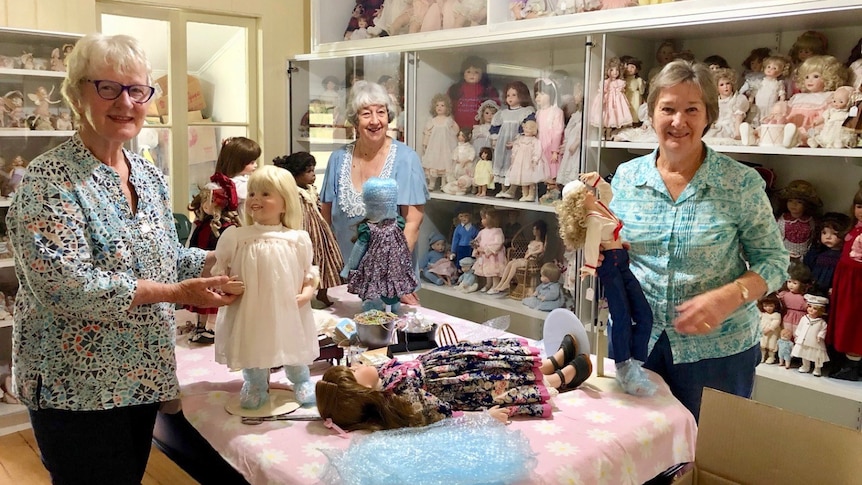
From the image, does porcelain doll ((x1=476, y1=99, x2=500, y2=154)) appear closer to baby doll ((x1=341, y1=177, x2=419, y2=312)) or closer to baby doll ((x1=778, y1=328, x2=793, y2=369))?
baby doll ((x1=341, y1=177, x2=419, y2=312))

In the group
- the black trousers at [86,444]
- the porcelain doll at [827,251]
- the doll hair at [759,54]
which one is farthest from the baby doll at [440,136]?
the black trousers at [86,444]

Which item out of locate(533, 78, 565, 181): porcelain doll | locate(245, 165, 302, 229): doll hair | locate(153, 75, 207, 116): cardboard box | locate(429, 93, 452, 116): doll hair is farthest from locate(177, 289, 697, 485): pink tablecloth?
locate(153, 75, 207, 116): cardboard box

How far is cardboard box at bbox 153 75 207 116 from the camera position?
3883 millimetres

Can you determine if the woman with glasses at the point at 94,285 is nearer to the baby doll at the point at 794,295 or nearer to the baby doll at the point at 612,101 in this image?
the baby doll at the point at 612,101

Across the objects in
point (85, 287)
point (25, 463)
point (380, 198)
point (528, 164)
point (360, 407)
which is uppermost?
point (528, 164)

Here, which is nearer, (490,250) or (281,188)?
(281,188)

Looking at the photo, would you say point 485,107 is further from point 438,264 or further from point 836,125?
point 836,125

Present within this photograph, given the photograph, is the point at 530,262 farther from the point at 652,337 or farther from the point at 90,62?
the point at 90,62

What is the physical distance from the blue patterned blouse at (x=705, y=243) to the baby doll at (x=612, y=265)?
101 mm

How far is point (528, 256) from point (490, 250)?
0.20 m

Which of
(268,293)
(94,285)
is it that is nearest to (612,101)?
(268,293)

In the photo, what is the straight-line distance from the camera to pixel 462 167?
3451mm

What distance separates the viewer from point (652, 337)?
Answer: 177 cm

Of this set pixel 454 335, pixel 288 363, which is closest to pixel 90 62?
pixel 288 363
